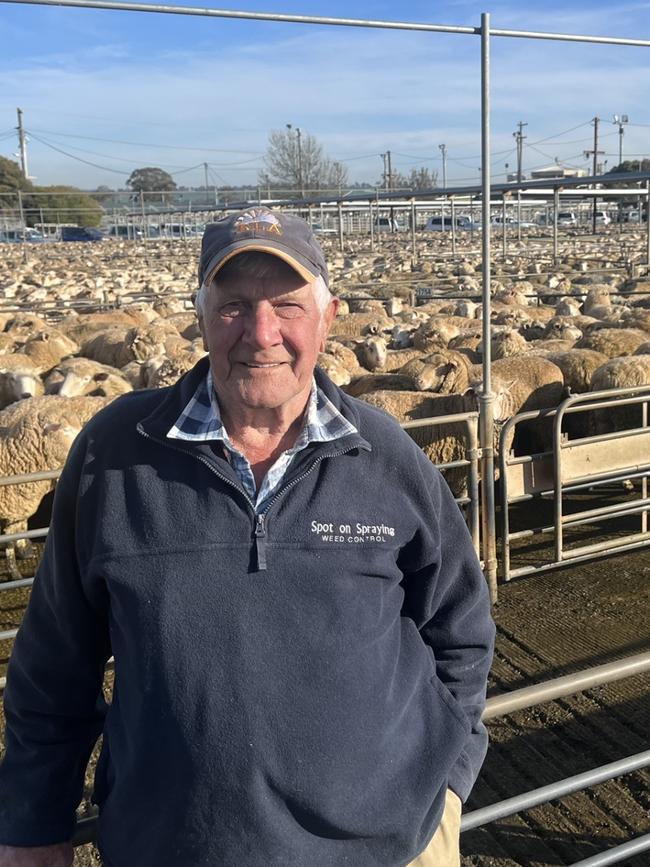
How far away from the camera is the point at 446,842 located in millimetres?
1823

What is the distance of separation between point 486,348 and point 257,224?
2879mm

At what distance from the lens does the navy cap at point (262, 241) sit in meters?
1.65

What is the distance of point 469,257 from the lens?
3075 centimetres

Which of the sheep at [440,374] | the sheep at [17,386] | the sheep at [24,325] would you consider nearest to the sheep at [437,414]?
the sheep at [440,374]

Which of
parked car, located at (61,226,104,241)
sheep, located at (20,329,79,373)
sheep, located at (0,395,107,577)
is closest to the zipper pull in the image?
sheep, located at (0,395,107,577)

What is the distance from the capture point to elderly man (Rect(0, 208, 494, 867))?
5.06 feet

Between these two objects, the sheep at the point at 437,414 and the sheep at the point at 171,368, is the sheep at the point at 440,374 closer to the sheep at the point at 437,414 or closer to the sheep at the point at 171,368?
the sheep at the point at 437,414

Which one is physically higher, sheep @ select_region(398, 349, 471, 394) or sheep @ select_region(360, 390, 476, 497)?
sheep @ select_region(398, 349, 471, 394)

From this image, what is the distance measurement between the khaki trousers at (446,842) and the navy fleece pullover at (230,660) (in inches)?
3.2

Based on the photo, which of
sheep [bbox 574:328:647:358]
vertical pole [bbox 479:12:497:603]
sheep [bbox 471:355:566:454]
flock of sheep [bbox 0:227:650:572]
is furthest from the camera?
sheep [bbox 574:328:647:358]

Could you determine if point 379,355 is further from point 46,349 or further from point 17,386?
point 46,349

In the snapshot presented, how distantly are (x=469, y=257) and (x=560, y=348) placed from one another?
21758 millimetres

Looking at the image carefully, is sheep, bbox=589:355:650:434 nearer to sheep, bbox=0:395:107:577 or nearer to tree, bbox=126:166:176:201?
sheep, bbox=0:395:107:577

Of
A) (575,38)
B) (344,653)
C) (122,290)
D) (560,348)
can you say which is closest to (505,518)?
(575,38)
